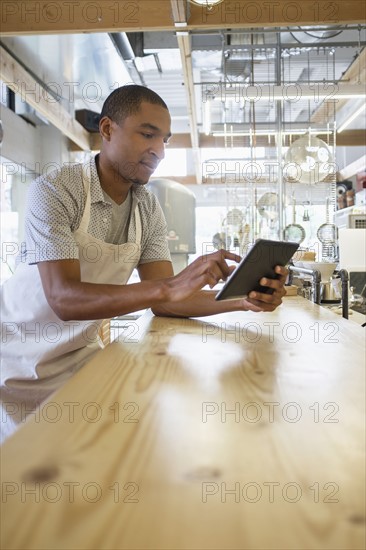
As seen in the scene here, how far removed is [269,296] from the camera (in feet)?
4.65

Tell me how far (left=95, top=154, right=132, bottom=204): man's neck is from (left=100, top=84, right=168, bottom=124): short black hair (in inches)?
5.7

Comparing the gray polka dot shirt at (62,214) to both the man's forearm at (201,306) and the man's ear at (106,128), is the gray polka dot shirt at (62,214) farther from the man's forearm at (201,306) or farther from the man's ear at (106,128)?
the man's forearm at (201,306)

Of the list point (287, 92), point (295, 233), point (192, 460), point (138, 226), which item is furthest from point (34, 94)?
point (192, 460)

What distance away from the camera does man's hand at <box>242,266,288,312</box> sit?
1352 mm

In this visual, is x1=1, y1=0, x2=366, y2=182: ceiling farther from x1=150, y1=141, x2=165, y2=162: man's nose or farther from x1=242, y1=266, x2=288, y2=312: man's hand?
x1=242, y1=266, x2=288, y2=312: man's hand

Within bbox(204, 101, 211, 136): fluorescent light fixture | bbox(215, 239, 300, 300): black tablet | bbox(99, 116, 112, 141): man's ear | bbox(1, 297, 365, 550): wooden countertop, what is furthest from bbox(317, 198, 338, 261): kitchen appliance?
bbox(1, 297, 365, 550): wooden countertop

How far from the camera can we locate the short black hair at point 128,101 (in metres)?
1.60

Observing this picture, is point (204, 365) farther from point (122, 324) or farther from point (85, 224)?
point (122, 324)

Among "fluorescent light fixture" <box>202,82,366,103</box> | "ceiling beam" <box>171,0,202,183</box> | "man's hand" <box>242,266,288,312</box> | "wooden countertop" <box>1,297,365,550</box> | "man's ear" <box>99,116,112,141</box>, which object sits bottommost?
"wooden countertop" <box>1,297,365,550</box>

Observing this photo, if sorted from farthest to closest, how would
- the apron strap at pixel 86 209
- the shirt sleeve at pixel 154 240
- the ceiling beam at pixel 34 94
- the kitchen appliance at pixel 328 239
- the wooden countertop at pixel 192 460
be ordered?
the kitchen appliance at pixel 328 239 → the ceiling beam at pixel 34 94 → the shirt sleeve at pixel 154 240 → the apron strap at pixel 86 209 → the wooden countertop at pixel 192 460

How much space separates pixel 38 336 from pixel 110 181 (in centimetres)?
54

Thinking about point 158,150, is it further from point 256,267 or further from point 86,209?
point 256,267

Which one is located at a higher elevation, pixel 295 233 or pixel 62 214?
pixel 295 233

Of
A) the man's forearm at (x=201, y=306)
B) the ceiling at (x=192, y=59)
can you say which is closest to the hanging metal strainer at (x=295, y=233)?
the ceiling at (x=192, y=59)
